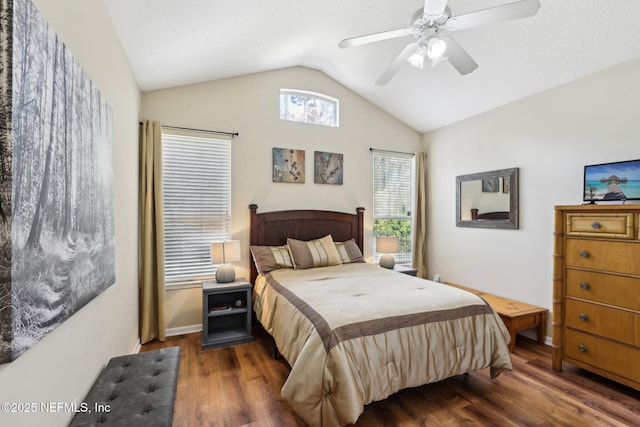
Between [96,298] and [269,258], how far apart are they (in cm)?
187

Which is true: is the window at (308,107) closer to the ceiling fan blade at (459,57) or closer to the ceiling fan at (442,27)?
the ceiling fan at (442,27)

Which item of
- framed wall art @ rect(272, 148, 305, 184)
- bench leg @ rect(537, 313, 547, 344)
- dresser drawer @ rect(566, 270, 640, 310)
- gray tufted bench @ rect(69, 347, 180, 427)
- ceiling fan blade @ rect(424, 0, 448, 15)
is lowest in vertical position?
bench leg @ rect(537, 313, 547, 344)

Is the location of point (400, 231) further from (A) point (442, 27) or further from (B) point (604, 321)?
(A) point (442, 27)

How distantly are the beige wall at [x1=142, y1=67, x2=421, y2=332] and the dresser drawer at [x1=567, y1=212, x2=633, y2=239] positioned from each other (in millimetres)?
2398

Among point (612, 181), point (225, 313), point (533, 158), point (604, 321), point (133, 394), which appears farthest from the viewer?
point (533, 158)

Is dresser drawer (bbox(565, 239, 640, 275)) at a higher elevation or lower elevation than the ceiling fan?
lower

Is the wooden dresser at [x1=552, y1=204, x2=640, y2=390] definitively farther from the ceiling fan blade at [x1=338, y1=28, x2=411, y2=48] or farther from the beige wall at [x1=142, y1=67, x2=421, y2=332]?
the beige wall at [x1=142, y1=67, x2=421, y2=332]

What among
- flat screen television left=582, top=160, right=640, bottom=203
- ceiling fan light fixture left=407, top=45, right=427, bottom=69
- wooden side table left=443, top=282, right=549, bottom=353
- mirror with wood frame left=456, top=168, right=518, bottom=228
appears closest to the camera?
ceiling fan light fixture left=407, top=45, right=427, bottom=69

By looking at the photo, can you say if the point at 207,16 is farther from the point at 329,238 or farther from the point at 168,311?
the point at 168,311

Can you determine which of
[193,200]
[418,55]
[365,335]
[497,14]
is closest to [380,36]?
[418,55]

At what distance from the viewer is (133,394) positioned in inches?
58.1

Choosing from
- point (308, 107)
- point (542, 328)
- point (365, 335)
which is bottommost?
point (542, 328)

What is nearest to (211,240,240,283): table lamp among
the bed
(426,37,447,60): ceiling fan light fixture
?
the bed

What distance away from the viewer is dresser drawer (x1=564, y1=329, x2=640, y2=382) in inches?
85.6
